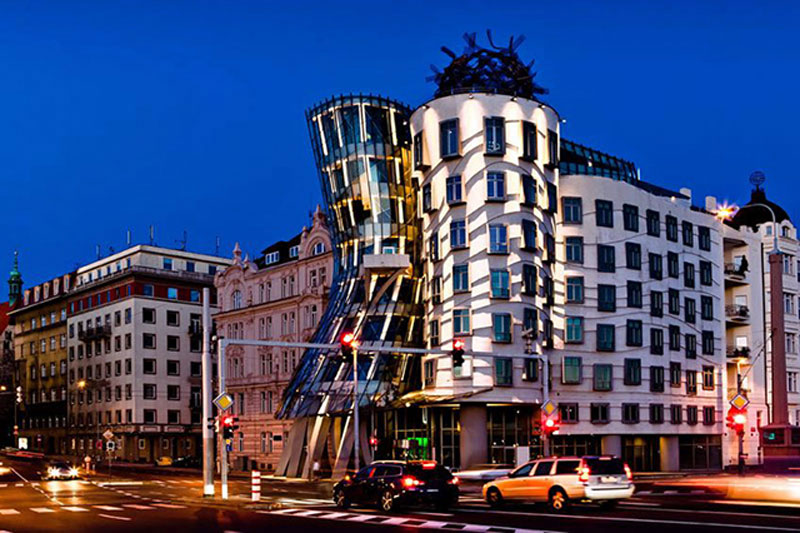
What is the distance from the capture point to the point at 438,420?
6838cm

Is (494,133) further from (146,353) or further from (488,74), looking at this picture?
(146,353)

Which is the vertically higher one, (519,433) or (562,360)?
(562,360)

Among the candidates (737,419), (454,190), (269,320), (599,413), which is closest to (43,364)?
(269,320)

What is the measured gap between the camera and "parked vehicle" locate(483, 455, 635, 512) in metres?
33.5

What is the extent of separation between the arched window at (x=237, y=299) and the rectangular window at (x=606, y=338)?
129ft

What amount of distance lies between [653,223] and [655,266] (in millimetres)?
3180

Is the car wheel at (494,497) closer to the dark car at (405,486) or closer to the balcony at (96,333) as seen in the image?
the dark car at (405,486)

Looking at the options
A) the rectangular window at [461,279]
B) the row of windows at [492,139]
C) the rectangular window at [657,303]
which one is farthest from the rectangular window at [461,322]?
the rectangular window at [657,303]

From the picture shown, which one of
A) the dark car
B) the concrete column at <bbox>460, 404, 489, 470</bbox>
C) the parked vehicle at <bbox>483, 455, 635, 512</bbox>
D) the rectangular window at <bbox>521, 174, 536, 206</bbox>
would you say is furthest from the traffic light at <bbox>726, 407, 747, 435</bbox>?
the rectangular window at <bbox>521, 174, 536, 206</bbox>

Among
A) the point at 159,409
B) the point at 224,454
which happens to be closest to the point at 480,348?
the point at 224,454

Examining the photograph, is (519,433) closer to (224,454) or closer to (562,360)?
(562,360)

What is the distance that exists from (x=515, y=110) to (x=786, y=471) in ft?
133

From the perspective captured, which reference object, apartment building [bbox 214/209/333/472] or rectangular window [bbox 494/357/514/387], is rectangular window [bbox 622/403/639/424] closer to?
rectangular window [bbox 494/357/514/387]

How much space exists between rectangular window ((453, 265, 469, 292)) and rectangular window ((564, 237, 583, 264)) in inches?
352
